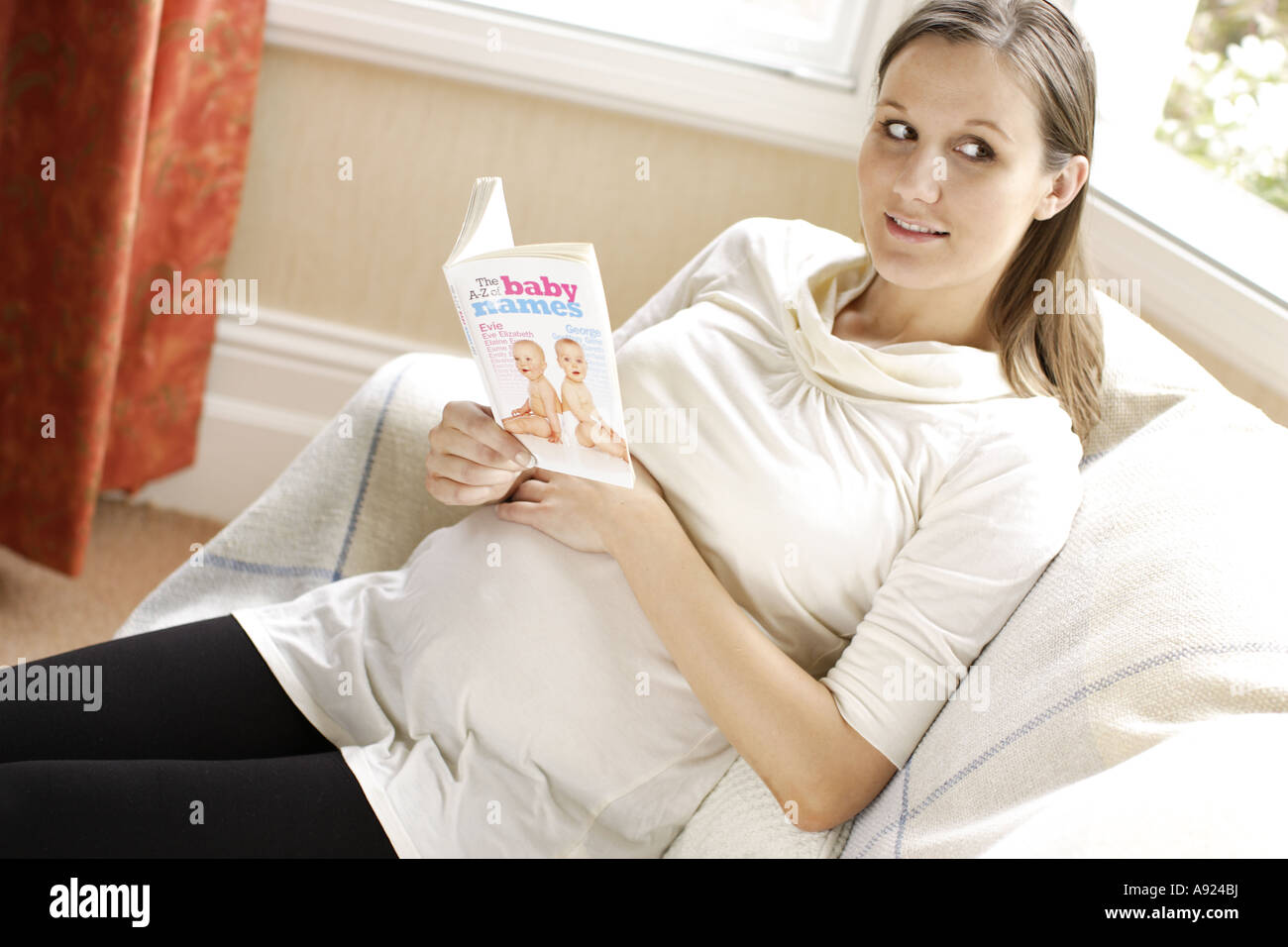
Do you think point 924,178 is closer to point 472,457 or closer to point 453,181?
point 472,457

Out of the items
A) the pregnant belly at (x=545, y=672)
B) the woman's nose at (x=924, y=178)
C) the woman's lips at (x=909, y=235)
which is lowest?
the pregnant belly at (x=545, y=672)

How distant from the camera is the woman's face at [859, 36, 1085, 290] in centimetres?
110

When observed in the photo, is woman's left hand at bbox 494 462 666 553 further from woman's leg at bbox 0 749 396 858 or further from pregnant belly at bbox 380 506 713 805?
woman's leg at bbox 0 749 396 858

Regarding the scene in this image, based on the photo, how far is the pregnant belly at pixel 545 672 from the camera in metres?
1.06

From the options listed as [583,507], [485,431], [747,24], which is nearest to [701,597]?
[583,507]

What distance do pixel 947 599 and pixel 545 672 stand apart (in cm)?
37

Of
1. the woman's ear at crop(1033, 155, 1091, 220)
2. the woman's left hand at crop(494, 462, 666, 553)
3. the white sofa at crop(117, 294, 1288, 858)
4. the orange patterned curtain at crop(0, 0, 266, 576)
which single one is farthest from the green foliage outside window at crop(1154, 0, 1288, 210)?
the orange patterned curtain at crop(0, 0, 266, 576)

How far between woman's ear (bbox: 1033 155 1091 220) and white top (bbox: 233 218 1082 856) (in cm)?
16

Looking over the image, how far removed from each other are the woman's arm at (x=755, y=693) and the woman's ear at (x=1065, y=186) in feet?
1.66

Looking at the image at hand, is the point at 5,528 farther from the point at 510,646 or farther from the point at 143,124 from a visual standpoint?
the point at 510,646

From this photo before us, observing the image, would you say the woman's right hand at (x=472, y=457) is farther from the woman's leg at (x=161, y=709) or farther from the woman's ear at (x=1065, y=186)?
the woman's ear at (x=1065, y=186)

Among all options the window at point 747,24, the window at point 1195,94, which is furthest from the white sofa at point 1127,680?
the window at point 747,24

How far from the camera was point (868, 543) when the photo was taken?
3.59 ft
